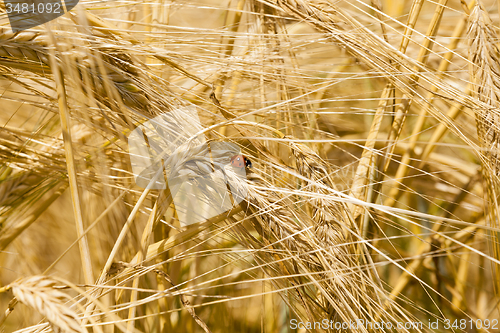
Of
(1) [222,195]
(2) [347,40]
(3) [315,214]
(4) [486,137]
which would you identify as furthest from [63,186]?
(4) [486,137]

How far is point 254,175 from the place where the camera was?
38cm

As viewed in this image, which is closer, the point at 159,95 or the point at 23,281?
the point at 23,281

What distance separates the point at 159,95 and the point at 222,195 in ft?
0.51

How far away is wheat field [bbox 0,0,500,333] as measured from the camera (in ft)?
1.11

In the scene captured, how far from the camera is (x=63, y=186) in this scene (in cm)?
58

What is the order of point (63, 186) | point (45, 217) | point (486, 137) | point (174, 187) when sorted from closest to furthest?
point (174, 187) < point (486, 137) < point (63, 186) < point (45, 217)

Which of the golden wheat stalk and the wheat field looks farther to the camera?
the wheat field

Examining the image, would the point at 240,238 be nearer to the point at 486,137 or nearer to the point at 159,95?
the point at 159,95

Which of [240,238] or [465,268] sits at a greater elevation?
[240,238]

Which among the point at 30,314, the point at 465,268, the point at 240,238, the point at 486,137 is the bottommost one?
the point at 30,314

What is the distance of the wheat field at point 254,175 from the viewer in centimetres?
34

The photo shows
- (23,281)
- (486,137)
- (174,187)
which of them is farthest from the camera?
(486,137)

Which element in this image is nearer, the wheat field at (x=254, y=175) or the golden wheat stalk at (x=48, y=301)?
the golden wheat stalk at (x=48, y=301)

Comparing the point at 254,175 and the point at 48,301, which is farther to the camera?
the point at 254,175
